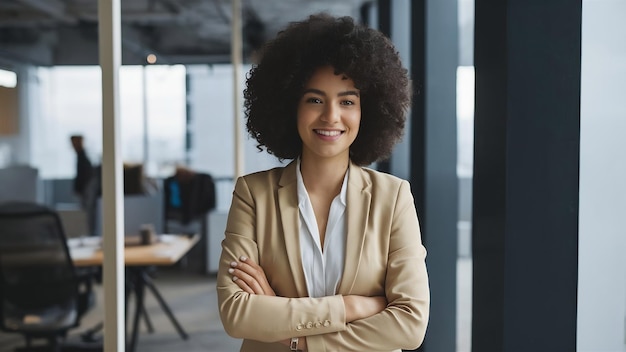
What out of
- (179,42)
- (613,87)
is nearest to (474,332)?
(613,87)

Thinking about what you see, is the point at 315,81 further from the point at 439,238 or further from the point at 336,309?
the point at 439,238

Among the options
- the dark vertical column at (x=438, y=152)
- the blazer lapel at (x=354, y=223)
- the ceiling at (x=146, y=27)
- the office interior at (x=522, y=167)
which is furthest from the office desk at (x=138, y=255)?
the ceiling at (x=146, y=27)

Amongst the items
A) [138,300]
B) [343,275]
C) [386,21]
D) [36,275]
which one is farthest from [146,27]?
→ [343,275]

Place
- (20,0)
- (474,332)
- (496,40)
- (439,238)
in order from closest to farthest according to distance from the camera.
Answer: (496,40) → (474,332) → (439,238) → (20,0)

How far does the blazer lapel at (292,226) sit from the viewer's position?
1399 millimetres

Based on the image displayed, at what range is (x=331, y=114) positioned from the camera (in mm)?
1375

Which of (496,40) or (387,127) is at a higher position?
(496,40)

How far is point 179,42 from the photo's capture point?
332 inches

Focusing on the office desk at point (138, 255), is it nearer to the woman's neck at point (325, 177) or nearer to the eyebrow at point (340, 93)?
the woman's neck at point (325, 177)

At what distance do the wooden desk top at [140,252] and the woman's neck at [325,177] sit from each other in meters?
2.55

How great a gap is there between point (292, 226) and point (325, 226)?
→ 0.08 meters

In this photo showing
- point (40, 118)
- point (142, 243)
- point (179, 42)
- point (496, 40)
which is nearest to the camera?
point (496, 40)

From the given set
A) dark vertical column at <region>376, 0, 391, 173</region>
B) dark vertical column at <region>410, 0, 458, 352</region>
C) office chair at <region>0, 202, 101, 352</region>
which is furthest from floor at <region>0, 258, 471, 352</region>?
dark vertical column at <region>410, 0, 458, 352</region>

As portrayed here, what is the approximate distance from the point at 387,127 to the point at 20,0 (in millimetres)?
6671
